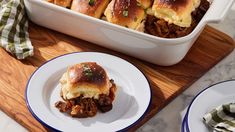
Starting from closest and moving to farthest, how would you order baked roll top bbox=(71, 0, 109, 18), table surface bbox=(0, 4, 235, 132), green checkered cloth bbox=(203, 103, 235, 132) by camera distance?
green checkered cloth bbox=(203, 103, 235, 132)
table surface bbox=(0, 4, 235, 132)
baked roll top bbox=(71, 0, 109, 18)

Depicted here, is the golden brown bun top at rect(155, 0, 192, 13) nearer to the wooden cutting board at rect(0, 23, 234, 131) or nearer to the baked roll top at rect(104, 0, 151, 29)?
the baked roll top at rect(104, 0, 151, 29)

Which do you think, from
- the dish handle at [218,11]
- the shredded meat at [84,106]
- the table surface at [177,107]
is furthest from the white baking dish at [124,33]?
the shredded meat at [84,106]

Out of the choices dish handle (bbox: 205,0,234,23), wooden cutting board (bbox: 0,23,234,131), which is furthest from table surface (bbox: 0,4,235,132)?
dish handle (bbox: 205,0,234,23)

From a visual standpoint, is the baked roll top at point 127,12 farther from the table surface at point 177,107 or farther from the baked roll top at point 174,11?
the table surface at point 177,107

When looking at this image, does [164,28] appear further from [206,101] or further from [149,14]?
[206,101]

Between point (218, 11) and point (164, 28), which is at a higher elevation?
point (218, 11)

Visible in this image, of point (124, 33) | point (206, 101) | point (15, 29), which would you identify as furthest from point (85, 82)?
point (15, 29)

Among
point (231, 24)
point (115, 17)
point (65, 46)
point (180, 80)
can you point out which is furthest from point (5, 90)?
point (231, 24)
